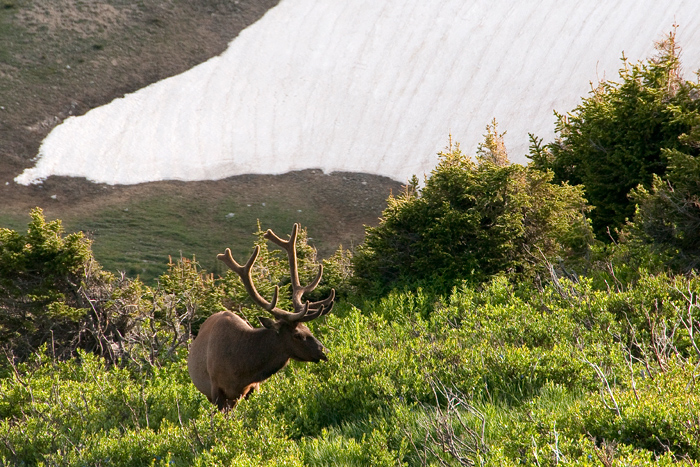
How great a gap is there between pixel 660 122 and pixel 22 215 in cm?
2233

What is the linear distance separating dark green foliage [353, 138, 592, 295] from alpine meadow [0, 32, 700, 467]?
0.13 feet

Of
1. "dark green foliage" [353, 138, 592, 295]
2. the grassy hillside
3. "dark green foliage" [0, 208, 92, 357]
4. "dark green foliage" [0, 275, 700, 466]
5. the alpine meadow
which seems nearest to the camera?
"dark green foliage" [0, 275, 700, 466]

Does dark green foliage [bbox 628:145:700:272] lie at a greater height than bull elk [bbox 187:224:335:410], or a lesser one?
greater

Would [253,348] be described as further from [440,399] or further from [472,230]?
[472,230]

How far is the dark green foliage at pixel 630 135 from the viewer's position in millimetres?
12148

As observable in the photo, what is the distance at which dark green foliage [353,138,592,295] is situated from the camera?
11.2 m

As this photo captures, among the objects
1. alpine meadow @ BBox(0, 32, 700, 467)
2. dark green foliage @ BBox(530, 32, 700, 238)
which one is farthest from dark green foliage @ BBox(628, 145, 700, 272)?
dark green foliage @ BBox(530, 32, 700, 238)

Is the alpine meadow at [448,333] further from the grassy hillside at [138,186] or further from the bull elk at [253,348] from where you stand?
the grassy hillside at [138,186]

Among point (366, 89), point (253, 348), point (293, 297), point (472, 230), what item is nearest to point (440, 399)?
point (293, 297)

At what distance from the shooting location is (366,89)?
3762 cm

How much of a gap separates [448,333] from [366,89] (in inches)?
1210

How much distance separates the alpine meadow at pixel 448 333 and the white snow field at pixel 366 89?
18161 mm

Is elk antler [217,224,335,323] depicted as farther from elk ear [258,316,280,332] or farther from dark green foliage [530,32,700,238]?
dark green foliage [530,32,700,238]

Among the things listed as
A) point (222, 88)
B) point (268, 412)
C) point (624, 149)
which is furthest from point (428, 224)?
point (222, 88)
